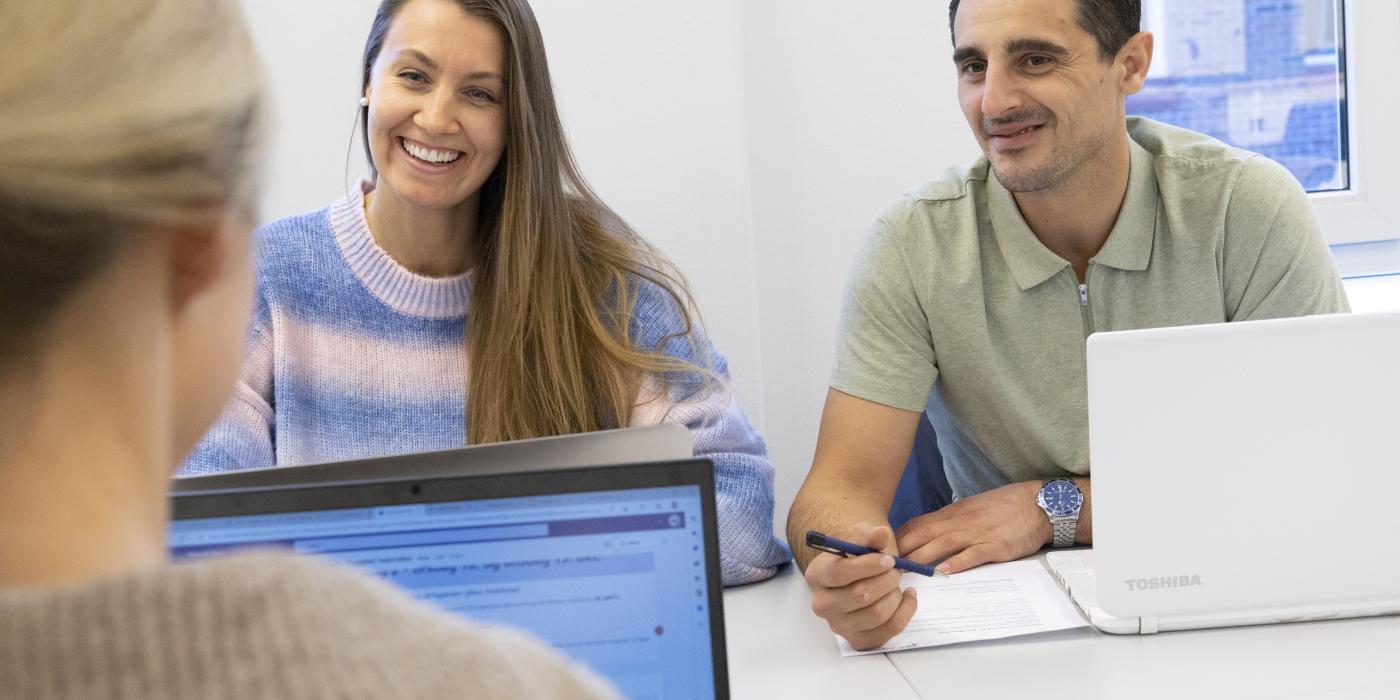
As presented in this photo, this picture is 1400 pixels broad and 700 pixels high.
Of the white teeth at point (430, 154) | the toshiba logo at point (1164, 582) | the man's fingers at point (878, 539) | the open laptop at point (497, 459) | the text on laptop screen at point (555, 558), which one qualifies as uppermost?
the white teeth at point (430, 154)

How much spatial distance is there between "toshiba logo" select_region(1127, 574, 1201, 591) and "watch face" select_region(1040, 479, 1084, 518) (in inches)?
13.2

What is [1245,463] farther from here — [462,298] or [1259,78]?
[1259,78]

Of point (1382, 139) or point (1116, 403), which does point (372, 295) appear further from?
point (1382, 139)

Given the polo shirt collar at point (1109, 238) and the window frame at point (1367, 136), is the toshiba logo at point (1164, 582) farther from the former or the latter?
the window frame at point (1367, 136)

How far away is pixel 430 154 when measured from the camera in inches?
71.1

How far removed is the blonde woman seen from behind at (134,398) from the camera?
395mm

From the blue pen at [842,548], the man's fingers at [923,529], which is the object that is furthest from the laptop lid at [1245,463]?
the man's fingers at [923,529]

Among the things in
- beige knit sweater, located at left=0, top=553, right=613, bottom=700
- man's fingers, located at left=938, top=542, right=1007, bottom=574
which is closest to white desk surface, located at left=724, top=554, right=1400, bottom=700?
man's fingers, located at left=938, top=542, right=1007, bottom=574

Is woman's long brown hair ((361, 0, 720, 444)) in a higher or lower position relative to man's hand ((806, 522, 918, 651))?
higher

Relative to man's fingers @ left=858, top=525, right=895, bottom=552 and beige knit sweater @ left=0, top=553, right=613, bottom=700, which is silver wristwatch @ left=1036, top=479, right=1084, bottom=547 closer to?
man's fingers @ left=858, top=525, right=895, bottom=552

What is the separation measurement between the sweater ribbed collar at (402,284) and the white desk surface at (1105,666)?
71 cm

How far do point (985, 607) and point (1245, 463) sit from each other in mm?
304

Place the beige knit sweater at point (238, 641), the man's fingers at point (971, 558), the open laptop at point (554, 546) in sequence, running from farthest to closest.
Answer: the man's fingers at point (971, 558) < the open laptop at point (554, 546) < the beige knit sweater at point (238, 641)

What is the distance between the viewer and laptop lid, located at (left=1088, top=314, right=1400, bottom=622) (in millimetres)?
1229
